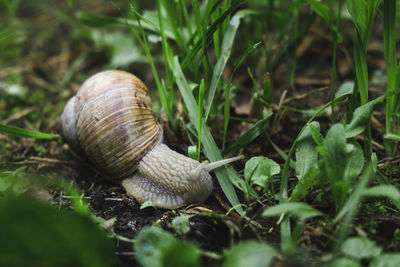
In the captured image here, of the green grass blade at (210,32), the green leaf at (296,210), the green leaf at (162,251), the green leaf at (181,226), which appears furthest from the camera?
the green grass blade at (210,32)

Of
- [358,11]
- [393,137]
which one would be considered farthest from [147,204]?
[358,11]

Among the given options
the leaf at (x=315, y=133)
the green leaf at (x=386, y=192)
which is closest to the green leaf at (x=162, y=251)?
the green leaf at (x=386, y=192)

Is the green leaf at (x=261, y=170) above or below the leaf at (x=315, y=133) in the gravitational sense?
below

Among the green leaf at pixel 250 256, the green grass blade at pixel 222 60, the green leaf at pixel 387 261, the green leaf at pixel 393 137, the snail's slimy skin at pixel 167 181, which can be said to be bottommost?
the snail's slimy skin at pixel 167 181

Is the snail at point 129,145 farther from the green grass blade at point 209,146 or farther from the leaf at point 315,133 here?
the leaf at point 315,133

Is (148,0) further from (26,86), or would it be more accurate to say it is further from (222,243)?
(222,243)

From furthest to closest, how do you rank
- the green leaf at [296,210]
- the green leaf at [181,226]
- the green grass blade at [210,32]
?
the green grass blade at [210,32]
the green leaf at [181,226]
the green leaf at [296,210]

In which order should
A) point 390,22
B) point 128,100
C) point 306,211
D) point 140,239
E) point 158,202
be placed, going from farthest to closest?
point 128,100 → point 158,202 → point 390,22 → point 306,211 → point 140,239

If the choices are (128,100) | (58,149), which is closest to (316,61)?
(128,100)
